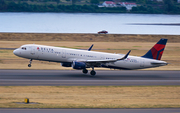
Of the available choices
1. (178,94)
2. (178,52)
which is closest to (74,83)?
(178,94)

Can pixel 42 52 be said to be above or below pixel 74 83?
above

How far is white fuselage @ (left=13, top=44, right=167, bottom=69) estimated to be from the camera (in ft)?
145

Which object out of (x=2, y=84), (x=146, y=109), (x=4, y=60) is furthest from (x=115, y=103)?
(x=4, y=60)

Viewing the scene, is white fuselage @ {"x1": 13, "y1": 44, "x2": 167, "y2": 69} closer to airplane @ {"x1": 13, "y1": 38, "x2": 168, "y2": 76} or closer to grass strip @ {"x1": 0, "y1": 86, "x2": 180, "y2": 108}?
airplane @ {"x1": 13, "y1": 38, "x2": 168, "y2": 76}

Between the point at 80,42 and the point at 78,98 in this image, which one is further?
the point at 80,42

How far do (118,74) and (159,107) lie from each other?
21.0m

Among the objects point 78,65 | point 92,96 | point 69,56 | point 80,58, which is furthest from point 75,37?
→ point 92,96

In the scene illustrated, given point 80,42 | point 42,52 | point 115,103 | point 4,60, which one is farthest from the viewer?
point 80,42

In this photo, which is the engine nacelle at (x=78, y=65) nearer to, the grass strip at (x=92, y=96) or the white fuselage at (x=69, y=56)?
the white fuselage at (x=69, y=56)

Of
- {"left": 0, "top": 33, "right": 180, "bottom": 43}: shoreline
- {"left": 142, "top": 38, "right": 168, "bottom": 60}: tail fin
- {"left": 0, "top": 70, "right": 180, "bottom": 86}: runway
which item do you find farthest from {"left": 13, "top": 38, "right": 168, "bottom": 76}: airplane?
{"left": 0, "top": 33, "right": 180, "bottom": 43}: shoreline

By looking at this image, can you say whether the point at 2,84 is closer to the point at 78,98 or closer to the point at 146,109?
the point at 78,98

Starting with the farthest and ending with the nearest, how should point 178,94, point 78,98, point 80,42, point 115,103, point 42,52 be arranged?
point 80,42, point 42,52, point 178,94, point 78,98, point 115,103

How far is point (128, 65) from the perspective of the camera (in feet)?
151

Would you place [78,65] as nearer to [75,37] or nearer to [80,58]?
[80,58]
